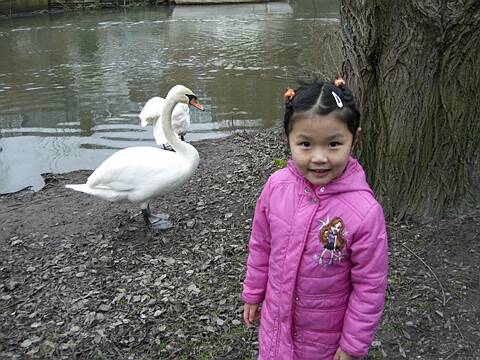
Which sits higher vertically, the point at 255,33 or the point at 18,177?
the point at 255,33

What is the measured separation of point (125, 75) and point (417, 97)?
8.95 meters

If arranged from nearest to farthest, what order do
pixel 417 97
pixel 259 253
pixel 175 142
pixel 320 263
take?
pixel 320 263 < pixel 259 253 < pixel 417 97 < pixel 175 142

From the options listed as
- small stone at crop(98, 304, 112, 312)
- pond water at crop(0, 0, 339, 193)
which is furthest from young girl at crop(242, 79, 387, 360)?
pond water at crop(0, 0, 339, 193)

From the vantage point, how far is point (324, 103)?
77.5 inches

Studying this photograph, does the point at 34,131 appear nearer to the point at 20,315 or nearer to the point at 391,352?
the point at 20,315

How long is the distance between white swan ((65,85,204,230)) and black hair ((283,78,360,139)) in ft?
8.81

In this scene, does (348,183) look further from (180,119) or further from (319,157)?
(180,119)

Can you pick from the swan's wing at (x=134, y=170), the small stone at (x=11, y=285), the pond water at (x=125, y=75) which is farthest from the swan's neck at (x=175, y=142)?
the pond water at (x=125, y=75)

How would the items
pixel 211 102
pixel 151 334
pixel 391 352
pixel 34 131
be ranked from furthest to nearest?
1. pixel 211 102
2. pixel 34 131
3. pixel 151 334
4. pixel 391 352

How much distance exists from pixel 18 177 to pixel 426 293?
5.18m

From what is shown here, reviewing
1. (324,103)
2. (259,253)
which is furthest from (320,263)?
(324,103)

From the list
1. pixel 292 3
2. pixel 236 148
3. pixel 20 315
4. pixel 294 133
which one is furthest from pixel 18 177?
pixel 292 3

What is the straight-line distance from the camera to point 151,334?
3.38 m

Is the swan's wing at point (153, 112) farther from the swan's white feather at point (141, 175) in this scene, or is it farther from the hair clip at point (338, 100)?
the hair clip at point (338, 100)
